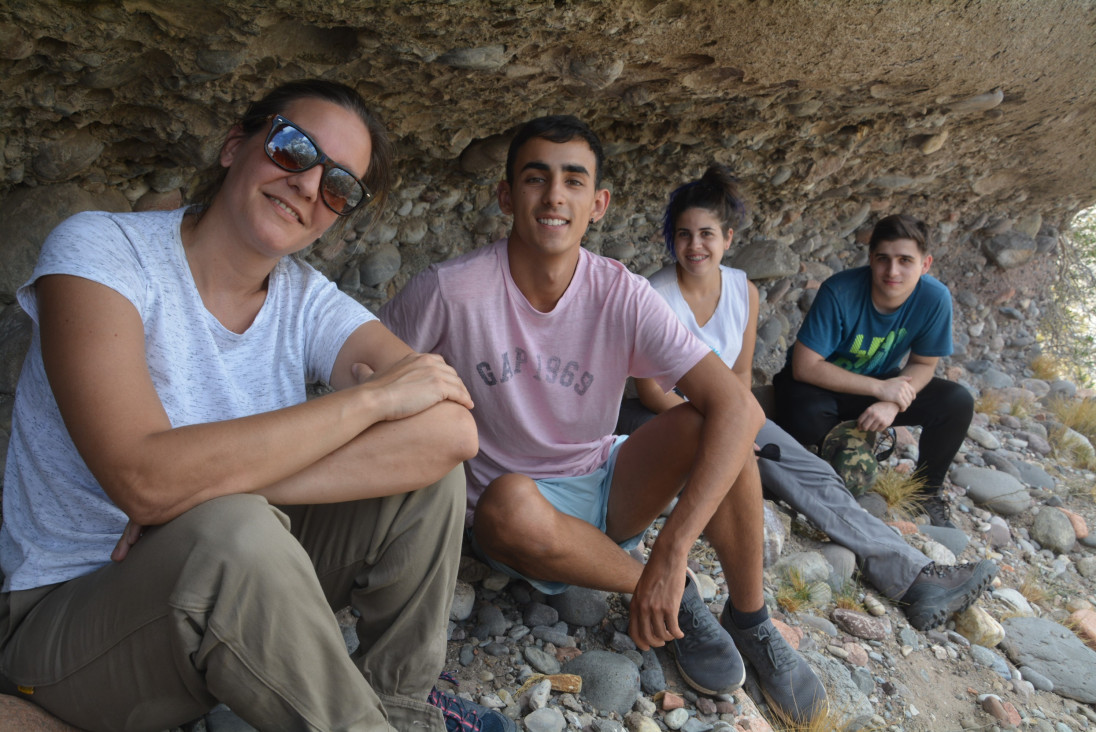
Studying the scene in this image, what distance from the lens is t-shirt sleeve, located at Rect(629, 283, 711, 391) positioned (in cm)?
239

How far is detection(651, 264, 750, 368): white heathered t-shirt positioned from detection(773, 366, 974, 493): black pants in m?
0.59

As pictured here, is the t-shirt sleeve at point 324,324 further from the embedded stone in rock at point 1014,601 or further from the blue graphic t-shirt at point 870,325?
the embedded stone in rock at point 1014,601

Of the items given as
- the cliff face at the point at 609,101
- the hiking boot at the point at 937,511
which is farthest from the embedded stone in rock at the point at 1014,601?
the cliff face at the point at 609,101

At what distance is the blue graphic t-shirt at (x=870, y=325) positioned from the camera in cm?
386

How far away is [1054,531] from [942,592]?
1.43 m

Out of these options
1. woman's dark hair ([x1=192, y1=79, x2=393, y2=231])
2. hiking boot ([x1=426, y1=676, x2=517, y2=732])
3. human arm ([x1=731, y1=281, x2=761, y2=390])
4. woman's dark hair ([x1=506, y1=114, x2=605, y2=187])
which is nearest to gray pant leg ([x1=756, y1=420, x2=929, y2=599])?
human arm ([x1=731, y1=281, x2=761, y2=390])

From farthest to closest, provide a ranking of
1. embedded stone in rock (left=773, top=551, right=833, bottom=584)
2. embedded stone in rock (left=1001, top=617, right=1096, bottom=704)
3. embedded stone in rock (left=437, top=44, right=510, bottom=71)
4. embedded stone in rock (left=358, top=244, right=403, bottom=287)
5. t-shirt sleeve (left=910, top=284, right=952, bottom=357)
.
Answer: t-shirt sleeve (left=910, top=284, right=952, bottom=357), embedded stone in rock (left=358, top=244, right=403, bottom=287), embedded stone in rock (left=773, top=551, right=833, bottom=584), embedded stone in rock (left=1001, top=617, right=1096, bottom=704), embedded stone in rock (left=437, top=44, right=510, bottom=71)

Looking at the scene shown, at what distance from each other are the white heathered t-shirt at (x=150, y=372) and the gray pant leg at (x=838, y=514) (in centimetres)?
232

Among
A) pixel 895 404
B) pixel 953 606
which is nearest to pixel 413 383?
pixel 953 606

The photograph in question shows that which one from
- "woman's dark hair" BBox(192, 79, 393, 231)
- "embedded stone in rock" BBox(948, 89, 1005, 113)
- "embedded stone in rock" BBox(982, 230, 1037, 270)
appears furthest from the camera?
"embedded stone in rock" BBox(982, 230, 1037, 270)

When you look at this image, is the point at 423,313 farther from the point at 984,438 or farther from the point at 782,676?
the point at 984,438

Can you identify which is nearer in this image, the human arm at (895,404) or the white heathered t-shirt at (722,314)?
the white heathered t-shirt at (722,314)

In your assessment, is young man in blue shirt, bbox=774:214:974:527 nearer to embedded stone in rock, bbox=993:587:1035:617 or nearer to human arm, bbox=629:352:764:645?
embedded stone in rock, bbox=993:587:1035:617

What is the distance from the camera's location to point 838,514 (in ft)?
10.9
